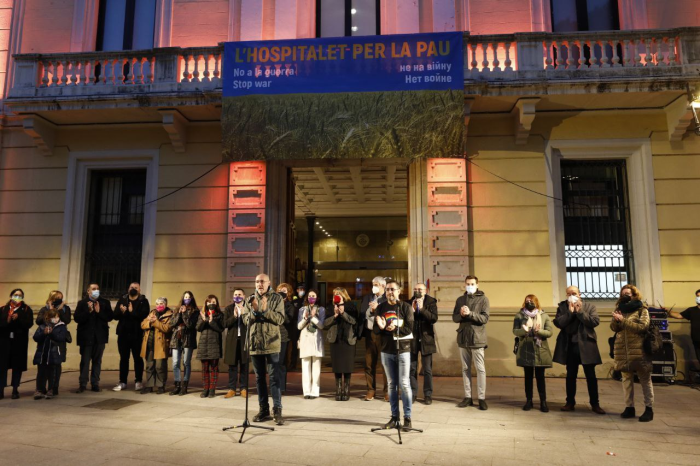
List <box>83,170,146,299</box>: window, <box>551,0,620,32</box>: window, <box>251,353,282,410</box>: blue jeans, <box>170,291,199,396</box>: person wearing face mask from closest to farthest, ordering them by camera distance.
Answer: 1. <box>251,353,282,410</box>: blue jeans
2. <box>170,291,199,396</box>: person wearing face mask
3. <box>551,0,620,32</box>: window
4. <box>83,170,146,299</box>: window

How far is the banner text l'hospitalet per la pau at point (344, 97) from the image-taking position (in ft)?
36.9

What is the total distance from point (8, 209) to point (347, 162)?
331 inches

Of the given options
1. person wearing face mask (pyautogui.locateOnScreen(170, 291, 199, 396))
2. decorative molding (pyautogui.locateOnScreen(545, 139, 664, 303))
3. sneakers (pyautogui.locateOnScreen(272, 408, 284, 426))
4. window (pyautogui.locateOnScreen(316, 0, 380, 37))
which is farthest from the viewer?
window (pyautogui.locateOnScreen(316, 0, 380, 37))

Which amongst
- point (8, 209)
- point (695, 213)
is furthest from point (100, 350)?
point (695, 213)

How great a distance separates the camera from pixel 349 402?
→ 8727mm

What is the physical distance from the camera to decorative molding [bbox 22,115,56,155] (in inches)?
486

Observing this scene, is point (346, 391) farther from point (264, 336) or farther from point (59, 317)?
point (59, 317)

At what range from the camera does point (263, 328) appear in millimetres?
7105

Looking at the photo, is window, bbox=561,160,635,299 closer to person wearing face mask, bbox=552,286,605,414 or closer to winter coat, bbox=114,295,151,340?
person wearing face mask, bbox=552,286,605,414

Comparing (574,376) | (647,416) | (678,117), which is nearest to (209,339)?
(574,376)

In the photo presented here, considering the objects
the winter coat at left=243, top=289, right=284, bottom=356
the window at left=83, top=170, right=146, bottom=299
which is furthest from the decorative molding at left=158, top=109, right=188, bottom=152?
the winter coat at left=243, top=289, right=284, bottom=356

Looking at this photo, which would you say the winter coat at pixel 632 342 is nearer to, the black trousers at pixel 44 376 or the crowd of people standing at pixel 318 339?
the crowd of people standing at pixel 318 339

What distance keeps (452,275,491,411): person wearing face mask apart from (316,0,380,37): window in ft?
25.6

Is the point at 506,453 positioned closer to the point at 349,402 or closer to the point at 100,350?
the point at 349,402
